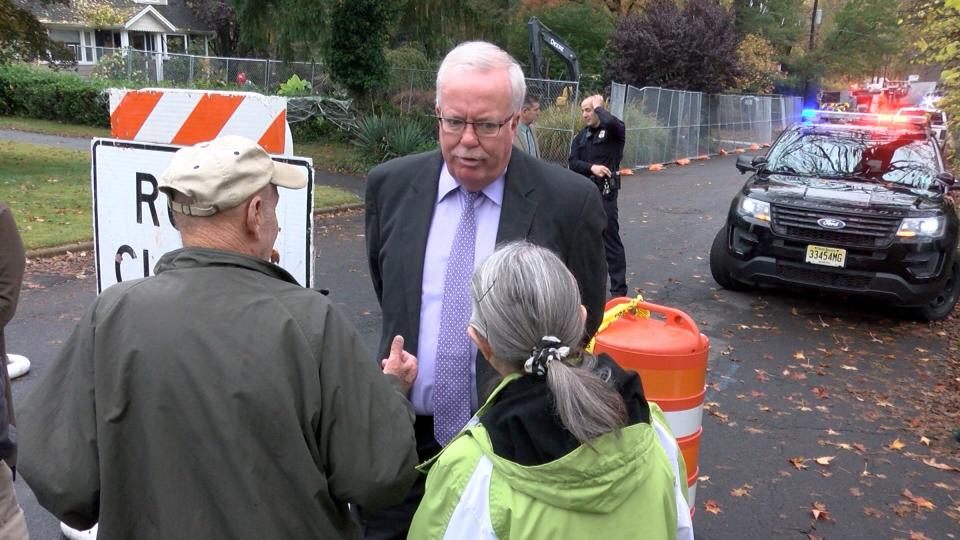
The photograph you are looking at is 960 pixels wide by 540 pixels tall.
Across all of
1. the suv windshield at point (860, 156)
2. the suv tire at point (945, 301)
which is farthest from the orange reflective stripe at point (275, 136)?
the suv tire at point (945, 301)

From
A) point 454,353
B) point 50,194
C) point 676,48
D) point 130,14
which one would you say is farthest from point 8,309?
point 130,14

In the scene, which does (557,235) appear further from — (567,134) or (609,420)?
(567,134)

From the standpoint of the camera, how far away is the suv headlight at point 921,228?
707cm

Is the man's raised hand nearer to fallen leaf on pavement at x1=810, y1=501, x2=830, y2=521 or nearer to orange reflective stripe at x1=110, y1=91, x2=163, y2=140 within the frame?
orange reflective stripe at x1=110, y1=91, x2=163, y2=140

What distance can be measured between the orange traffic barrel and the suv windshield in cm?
613

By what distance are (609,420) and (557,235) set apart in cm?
104

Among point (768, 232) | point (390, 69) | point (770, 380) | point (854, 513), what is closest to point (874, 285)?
point (768, 232)

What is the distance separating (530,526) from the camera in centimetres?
151

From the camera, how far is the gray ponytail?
1.53 meters

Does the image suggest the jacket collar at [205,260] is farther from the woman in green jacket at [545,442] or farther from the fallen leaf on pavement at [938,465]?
the fallen leaf on pavement at [938,465]

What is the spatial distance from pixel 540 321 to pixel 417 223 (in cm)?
96

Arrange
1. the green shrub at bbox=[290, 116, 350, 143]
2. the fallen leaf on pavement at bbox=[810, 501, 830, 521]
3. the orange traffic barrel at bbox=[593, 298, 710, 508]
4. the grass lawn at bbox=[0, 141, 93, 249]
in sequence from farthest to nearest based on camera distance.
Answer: the green shrub at bbox=[290, 116, 350, 143]
the grass lawn at bbox=[0, 141, 93, 249]
the fallen leaf on pavement at bbox=[810, 501, 830, 521]
the orange traffic barrel at bbox=[593, 298, 710, 508]

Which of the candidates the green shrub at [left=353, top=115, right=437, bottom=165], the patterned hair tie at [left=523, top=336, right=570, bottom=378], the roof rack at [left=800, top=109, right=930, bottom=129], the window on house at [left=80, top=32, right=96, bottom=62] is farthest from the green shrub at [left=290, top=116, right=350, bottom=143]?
the window on house at [left=80, top=32, right=96, bottom=62]

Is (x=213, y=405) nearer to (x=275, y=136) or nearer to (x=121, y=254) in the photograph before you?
(x=275, y=136)
